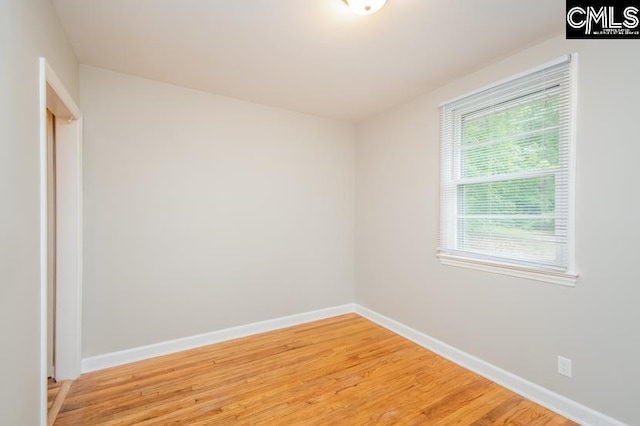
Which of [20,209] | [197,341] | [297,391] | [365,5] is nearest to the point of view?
[20,209]

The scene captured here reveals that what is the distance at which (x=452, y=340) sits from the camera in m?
2.67

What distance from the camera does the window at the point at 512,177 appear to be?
200cm

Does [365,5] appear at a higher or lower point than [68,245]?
higher

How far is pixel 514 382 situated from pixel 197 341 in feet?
9.19

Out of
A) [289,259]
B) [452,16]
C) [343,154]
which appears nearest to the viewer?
[452,16]

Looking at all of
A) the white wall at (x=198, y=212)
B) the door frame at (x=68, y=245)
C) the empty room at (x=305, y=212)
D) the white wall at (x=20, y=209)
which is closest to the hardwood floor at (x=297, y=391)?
the empty room at (x=305, y=212)

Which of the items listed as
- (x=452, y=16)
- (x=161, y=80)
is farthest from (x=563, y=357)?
(x=161, y=80)

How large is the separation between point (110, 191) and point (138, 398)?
5.52ft

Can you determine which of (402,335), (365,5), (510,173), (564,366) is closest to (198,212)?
(365,5)

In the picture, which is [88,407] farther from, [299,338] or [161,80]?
[161,80]

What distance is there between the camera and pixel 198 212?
9.61 feet

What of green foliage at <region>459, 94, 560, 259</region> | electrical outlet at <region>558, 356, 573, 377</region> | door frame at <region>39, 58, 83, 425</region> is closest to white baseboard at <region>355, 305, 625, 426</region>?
electrical outlet at <region>558, 356, 573, 377</region>

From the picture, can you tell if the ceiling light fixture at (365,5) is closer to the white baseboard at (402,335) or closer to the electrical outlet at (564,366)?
the electrical outlet at (564,366)

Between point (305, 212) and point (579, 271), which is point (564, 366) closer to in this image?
point (579, 271)
